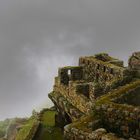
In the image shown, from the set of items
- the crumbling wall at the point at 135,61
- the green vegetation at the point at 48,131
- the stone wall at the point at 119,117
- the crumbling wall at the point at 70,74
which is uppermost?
the crumbling wall at the point at 70,74

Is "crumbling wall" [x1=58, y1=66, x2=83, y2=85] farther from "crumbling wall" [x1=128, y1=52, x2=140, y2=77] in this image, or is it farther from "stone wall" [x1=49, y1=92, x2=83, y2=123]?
"crumbling wall" [x1=128, y1=52, x2=140, y2=77]

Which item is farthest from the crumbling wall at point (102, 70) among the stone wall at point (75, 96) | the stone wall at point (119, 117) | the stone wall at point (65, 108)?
the stone wall at point (119, 117)

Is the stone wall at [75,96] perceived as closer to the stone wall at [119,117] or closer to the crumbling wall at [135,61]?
the crumbling wall at [135,61]

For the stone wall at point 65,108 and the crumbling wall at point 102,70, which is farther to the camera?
the stone wall at point 65,108

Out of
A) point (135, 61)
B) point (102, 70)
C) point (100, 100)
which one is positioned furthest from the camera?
point (102, 70)

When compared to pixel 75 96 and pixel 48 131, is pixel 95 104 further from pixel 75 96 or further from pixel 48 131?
pixel 48 131

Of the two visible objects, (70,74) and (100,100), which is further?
(70,74)

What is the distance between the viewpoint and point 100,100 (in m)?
22.4

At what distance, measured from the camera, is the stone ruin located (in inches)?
770

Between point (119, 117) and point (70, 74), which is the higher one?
point (70, 74)

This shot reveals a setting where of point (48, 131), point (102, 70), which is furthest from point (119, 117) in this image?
point (48, 131)

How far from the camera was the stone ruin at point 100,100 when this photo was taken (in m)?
19.5

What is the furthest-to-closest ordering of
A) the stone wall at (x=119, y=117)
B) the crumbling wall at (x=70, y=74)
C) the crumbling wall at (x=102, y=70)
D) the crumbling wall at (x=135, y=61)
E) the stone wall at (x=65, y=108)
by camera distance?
the crumbling wall at (x=70, y=74)
the stone wall at (x=65, y=108)
the crumbling wall at (x=135, y=61)
the crumbling wall at (x=102, y=70)
the stone wall at (x=119, y=117)

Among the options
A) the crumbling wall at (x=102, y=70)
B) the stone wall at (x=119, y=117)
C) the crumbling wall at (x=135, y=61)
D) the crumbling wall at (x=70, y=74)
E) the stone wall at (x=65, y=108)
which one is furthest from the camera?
the crumbling wall at (x=70, y=74)
